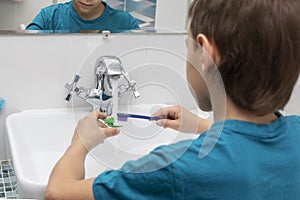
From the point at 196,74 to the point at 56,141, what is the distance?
54 centimetres

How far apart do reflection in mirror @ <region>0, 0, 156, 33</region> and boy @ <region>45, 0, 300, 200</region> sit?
0.51 metres

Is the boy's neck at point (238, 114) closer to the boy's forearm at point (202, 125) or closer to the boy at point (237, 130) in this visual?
the boy at point (237, 130)

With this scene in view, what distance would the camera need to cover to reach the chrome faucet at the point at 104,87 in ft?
3.24

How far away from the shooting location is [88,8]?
1.03 metres

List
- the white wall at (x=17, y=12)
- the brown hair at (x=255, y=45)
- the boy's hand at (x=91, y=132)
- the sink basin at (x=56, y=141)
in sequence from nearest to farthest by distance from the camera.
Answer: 1. the brown hair at (x=255, y=45)
2. the boy's hand at (x=91, y=132)
3. the sink basin at (x=56, y=141)
4. the white wall at (x=17, y=12)

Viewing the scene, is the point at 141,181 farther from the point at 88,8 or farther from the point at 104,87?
the point at 88,8

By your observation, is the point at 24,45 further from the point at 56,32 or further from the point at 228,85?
the point at 228,85

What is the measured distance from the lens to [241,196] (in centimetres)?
52

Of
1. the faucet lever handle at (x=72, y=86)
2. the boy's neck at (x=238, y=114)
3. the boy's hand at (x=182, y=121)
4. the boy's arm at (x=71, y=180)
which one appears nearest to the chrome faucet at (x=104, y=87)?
the faucet lever handle at (x=72, y=86)

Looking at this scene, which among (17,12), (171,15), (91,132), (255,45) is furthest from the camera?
(171,15)

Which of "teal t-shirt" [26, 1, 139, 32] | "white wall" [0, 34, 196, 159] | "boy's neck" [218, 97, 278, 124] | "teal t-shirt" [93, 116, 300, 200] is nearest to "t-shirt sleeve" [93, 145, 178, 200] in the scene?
"teal t-shirt" [93, 116, 300, 200]

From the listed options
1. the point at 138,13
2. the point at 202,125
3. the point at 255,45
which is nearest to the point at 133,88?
the point at 138,13

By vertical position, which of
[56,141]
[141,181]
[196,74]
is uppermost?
[196,74]

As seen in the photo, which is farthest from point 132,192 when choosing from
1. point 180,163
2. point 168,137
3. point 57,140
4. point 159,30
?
point 159,30
